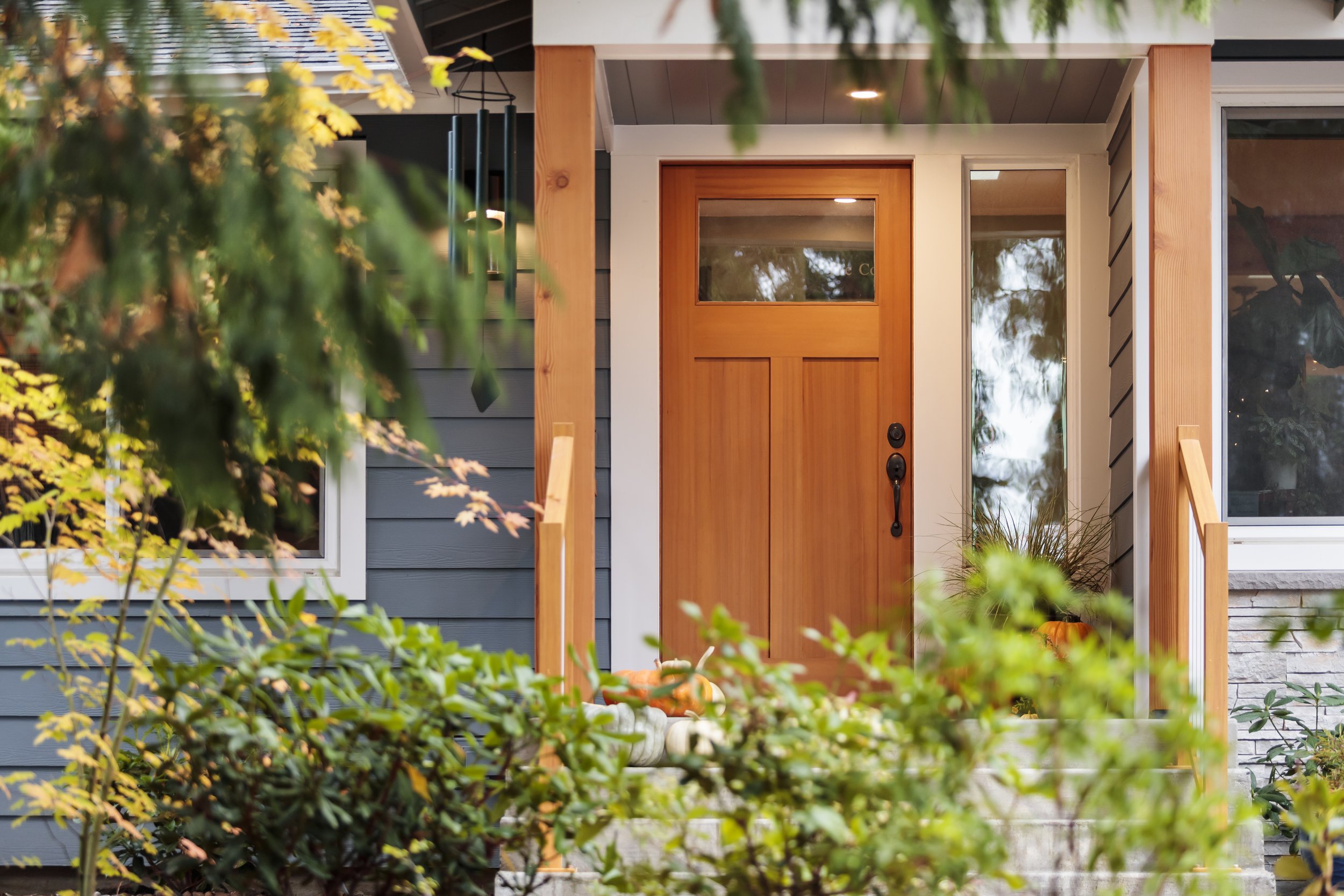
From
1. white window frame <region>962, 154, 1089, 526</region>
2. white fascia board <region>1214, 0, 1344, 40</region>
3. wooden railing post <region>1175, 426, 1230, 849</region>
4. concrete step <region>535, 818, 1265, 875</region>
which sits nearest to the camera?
concrete step <region>535, 818, 1265, 875</region>

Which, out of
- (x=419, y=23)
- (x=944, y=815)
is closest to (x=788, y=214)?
(x=419, y=23)

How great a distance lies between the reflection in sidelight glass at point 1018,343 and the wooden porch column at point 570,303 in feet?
5.30

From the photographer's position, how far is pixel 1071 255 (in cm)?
399

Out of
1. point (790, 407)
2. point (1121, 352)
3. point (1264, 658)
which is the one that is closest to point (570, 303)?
point (790, 407)

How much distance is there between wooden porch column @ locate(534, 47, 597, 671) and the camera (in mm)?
3031

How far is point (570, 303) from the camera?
304 centimetres

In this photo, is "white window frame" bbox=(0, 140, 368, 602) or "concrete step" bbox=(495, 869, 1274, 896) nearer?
"concrete step" bbox=(495, 869, 1274, 896)

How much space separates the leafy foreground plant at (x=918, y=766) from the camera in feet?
3.62

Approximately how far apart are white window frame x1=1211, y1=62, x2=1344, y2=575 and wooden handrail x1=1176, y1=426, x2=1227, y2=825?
2.76 ft

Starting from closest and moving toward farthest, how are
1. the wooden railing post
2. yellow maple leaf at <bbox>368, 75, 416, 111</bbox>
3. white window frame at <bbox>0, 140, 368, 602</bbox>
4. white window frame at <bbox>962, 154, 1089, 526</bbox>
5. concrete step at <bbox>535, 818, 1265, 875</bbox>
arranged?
1. yellow maple leaf at <bbox>368, 75, 416, 111</bbox>
2. concrete step at <bbox>535, 818, 1265, 875</bbox>
3. the wooden railing post
4. white window frame at <bbox>0, 140, 368, 602</bbox>
5. white window frame at <bbox>962, 154, 1089, 526</bbox>

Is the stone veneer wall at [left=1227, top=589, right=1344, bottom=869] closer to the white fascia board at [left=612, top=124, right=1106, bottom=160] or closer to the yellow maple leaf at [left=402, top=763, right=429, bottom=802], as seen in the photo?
the white fascia board at [left=612, top=124, right=1106, bottom=160]

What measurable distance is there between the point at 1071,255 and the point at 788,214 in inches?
39.7

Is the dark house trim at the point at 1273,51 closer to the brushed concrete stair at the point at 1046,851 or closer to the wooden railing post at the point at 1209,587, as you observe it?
the wooden railing post at the point at 1209,587

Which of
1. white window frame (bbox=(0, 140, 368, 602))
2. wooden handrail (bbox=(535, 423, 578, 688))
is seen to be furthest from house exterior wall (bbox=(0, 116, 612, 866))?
wooden handrail (bbox=(535, 423, 578, 688))
